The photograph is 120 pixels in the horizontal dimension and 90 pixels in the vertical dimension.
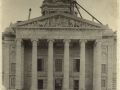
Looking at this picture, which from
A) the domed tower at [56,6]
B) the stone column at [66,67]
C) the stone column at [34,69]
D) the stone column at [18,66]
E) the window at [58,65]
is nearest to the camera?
the stone column at [18,66]

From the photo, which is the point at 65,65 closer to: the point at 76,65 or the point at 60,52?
the point at 60,52

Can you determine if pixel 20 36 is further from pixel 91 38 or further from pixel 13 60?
pixel 91 38

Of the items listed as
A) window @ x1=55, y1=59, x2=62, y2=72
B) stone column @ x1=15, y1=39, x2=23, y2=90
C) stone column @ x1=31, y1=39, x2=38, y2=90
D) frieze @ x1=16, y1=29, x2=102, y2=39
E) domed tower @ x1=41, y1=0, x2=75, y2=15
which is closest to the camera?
stone column @ x1=15, y1=39, x2=23, y2=90

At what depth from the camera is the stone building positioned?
6.71m

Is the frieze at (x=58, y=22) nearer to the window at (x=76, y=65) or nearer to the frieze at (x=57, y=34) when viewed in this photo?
the frieze at (x=57, y=34)

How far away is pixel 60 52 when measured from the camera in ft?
23.7

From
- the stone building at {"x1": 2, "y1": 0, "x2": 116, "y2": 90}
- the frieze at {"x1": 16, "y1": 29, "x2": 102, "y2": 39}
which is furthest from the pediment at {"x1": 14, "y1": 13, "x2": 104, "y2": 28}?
the frieze at {"x1": 16, "y1": 29, "x2": 102, "y2": 39}

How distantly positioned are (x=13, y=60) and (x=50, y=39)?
2.79 feet

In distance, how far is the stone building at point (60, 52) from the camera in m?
6.71

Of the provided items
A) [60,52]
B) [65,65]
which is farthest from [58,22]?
[65,65]

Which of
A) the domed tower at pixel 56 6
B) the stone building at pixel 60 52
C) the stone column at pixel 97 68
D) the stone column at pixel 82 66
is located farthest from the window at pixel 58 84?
the domed tower at pixel 56 6

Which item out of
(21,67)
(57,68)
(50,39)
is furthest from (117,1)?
(57,68)

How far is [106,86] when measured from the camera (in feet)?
22.1

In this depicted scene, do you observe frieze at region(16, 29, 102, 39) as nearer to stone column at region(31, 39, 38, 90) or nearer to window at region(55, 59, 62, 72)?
stone column at region(31, 39, 38, 90)
